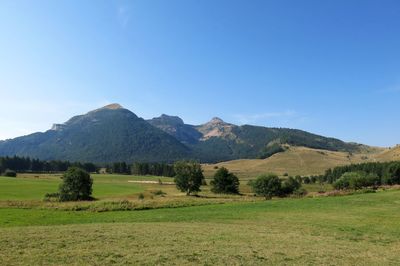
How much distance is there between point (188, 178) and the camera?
104 metres

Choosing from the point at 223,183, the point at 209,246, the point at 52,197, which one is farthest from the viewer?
the point at 223,183

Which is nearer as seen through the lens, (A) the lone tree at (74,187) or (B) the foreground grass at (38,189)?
(A) the lone tree at (74,187)

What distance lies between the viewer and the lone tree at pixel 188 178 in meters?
104

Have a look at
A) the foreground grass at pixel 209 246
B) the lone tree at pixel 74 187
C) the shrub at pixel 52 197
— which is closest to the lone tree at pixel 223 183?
the lone tree at pixel 74 187

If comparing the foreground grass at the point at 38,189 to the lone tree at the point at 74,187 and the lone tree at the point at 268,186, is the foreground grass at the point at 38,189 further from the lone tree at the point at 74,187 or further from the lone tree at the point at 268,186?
the lone tree at the point at 268,186

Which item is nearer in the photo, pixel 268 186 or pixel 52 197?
pixel 52 197

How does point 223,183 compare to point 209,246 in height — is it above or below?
above

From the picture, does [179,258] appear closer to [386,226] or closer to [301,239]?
[301,239]

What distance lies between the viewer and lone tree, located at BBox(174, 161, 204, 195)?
10394 centimetres

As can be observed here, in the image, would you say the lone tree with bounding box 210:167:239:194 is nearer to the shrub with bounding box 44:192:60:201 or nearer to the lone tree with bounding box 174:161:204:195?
the lone tree with bounding box 174:161:204:195

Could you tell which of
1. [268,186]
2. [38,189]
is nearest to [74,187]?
[38,189]

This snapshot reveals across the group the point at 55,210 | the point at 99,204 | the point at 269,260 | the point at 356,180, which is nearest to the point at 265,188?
the point at 356,180

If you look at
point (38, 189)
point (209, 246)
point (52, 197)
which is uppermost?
point (209, 246)

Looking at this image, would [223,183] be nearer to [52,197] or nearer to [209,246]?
[52,197]
